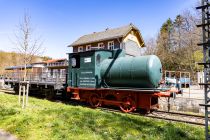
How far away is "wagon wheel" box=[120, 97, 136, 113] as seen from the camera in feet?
40.9

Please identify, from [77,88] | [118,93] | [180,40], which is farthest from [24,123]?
[180,40]

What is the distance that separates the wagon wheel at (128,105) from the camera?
12461mm

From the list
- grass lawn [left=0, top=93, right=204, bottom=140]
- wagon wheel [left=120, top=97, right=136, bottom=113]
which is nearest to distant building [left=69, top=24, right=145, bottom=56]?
wagon wheel [left=120, top=97, right=136, bottom=113]

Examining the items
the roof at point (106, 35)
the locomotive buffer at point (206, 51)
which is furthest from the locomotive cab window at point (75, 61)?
the roof at point (106, 35)

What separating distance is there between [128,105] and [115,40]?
71.7 feet

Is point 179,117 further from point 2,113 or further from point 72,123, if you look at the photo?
point 2,113

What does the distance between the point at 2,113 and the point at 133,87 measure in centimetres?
733

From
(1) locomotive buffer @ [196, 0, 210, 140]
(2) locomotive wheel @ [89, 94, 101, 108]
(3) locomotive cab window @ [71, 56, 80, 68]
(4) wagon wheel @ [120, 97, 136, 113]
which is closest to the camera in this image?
(1) locomotive buffer @ [196, 0, 210, 140]

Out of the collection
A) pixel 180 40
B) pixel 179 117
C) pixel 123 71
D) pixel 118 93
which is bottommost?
pixel 179 117

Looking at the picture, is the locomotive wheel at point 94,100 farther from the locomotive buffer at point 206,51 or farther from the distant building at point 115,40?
the distant building at point 115,40

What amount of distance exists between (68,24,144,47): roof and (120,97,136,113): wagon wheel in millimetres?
20501

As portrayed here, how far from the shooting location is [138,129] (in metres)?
6.99

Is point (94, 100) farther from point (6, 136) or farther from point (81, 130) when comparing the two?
point (6, 136)

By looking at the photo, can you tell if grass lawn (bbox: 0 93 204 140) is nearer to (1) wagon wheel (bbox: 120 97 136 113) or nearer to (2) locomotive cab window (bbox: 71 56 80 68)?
(1) wagon wheel (bbox: 120 97 136 113)
